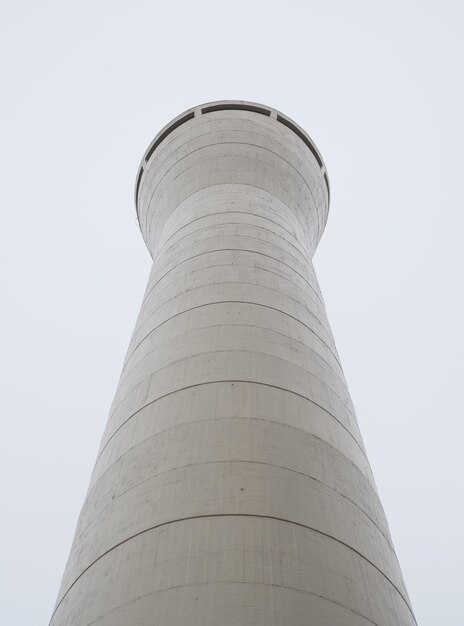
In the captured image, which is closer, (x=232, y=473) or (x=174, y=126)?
(x=232, y=473)

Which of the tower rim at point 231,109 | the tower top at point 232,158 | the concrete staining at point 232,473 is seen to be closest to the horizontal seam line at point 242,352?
the concrete staining at point 232,473

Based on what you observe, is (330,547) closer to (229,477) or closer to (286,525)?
(286,525)

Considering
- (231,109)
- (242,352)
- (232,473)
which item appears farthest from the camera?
(231,109)

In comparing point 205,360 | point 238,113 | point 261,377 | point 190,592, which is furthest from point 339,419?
point 238,113

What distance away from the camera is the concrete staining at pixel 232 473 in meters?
4.30

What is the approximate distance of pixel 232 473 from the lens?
516 centimetres

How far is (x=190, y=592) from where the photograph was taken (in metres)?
4.15

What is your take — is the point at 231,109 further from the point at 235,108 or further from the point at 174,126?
the point at 174,126

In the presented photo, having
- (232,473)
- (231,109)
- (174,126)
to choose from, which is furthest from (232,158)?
(232,473)

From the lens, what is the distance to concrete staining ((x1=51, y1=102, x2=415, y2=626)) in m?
4.30

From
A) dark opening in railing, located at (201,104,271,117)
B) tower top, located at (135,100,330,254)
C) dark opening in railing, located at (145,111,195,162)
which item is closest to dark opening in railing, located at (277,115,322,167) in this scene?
tower top, located at (135,100,330,254)

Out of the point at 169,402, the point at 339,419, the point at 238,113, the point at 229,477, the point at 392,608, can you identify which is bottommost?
the point at 392,608

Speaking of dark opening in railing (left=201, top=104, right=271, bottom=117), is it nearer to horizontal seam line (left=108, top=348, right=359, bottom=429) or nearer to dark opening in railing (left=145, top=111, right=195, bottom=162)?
dark opening in railing (left=145, top=111, right=195, bottom=162)

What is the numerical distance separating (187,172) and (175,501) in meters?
10.8
